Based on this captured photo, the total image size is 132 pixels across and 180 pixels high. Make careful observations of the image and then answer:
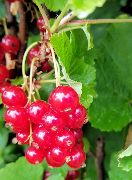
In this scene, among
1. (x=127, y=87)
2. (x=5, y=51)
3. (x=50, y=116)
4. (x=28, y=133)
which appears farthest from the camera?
(x=127, y=87)

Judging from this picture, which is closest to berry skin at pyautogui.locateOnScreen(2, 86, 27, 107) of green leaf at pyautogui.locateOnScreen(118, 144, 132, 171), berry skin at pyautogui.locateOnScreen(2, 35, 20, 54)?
green leaf at pyautogui.locateOnScreen(118, 144, 132, 171)

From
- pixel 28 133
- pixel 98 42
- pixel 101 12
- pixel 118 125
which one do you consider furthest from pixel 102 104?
pixel 28 133

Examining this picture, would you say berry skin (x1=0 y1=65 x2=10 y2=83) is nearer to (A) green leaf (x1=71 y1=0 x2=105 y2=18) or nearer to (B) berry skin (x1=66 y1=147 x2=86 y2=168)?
(B) berry skin (x1=66 y1=147 x2=86 y2=168)

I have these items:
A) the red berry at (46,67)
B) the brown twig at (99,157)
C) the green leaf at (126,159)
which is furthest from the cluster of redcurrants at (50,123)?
the brown twig at (99,157)

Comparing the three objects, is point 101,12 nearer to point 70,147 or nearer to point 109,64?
point 109,64

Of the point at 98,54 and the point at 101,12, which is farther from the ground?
the point at 101,12

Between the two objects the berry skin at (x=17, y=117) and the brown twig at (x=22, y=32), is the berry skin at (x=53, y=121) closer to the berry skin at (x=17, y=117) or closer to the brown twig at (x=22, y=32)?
the berry skin at (x=17, y=117)

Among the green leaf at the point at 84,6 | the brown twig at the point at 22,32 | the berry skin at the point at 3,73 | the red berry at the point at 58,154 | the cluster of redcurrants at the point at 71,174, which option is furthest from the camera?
the cluster of redcurrants at the point at 71,174

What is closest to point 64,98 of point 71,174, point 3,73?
point 3,73
